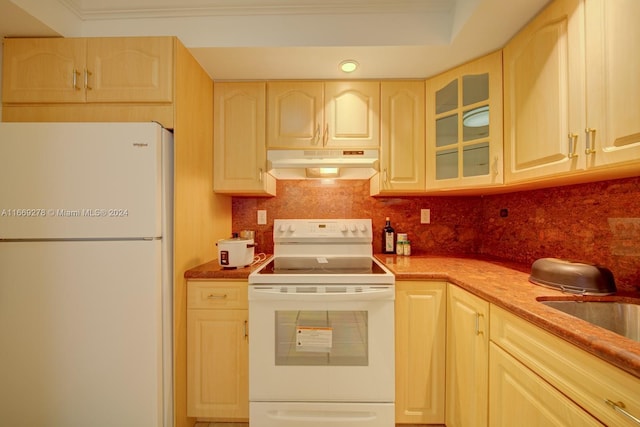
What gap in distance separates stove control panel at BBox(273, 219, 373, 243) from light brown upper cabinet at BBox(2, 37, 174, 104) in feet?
3.60

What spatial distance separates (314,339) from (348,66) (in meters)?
1.65

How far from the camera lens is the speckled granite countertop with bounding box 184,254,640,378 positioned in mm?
627

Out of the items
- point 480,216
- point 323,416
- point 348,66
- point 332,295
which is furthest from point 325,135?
point 323,416

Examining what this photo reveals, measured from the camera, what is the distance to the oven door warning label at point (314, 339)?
135 cm

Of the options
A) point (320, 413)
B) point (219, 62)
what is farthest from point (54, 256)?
point (320, 413)

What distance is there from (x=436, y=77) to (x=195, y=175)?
1.71 m

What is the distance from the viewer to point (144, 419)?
1.23 meters

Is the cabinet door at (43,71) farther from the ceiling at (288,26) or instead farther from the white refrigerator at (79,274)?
the white refrigerator at (79,274)

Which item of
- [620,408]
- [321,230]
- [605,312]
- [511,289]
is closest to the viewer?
[620,408]

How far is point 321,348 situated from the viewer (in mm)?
1350

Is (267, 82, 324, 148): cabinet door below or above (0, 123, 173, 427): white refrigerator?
above

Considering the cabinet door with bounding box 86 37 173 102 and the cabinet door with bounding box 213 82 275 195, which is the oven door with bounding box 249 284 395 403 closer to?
the cabinet door with bounding box 213 82 275 195

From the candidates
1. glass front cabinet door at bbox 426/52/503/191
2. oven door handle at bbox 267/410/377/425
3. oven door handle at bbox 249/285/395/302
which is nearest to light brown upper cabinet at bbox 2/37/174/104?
oven door handle at bbox 249/285/395/302

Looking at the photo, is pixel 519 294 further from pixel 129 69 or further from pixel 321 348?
A: pixel 129 69
